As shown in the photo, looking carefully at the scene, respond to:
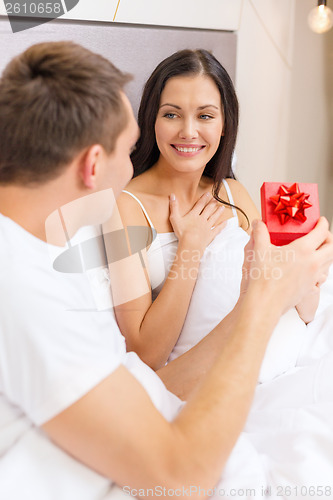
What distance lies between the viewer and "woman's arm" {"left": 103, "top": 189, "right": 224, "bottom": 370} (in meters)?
1.36

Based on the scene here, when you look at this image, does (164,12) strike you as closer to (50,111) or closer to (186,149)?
(186,149)

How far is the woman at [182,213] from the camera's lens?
1.39m

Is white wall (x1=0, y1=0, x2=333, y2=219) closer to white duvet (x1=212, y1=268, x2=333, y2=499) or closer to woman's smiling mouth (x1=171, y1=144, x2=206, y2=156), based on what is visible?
woman's smiling mouth (x1=171, y1=144, x2=206, y2=156)

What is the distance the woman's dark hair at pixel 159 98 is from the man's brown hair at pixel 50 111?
31.2 inches

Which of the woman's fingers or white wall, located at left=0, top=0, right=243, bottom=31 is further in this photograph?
white wall, located at left=0, top=0, right=243, bottom=31

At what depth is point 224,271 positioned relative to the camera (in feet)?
4.89

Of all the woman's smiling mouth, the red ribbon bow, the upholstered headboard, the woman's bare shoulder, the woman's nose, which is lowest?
the woman's bare shoulder

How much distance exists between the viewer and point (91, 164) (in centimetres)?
76

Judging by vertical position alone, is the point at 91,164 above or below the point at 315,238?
above

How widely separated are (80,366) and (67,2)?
1.33m

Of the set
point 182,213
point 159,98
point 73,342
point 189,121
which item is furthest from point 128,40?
point 73,342

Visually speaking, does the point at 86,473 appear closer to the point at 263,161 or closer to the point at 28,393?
the point at 28,393

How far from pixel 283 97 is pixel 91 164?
198 centimetres

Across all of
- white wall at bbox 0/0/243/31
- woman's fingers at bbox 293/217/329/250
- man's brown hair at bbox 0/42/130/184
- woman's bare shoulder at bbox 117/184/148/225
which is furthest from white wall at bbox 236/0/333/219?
man's brown hair at bbox 0/42/130/184
